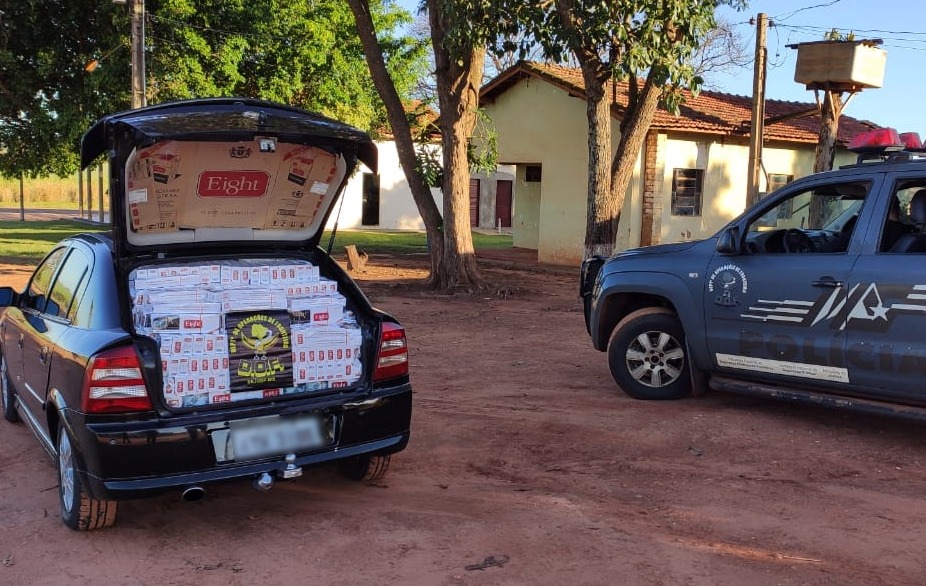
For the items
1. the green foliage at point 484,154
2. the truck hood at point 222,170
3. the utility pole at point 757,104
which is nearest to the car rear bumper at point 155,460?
the truck hood at point 222,170

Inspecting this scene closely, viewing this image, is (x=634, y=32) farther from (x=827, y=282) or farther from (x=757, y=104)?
(x=827, y=282)

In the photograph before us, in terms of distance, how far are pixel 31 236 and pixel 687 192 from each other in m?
19.0

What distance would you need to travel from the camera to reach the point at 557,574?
3822mm

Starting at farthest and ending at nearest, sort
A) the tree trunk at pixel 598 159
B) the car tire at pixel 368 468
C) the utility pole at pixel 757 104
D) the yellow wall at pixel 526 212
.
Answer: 1. the yellow wall at pixel 526 212
2. the utility pole at pixel 757 104
3. the tree trunk at pixel 598 159
4. the car tire at pixel 368 468

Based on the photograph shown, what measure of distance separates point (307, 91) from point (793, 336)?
17913 mm

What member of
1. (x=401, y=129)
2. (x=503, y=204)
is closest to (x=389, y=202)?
(x=503, y=204)

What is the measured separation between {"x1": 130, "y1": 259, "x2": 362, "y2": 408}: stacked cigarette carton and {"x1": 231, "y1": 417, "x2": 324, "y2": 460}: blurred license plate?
0.17m

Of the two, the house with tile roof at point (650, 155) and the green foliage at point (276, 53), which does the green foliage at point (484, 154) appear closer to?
the house with tile roof at point (650, 155)

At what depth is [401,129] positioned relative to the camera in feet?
49.1

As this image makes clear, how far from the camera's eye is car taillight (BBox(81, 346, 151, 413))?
388 cm

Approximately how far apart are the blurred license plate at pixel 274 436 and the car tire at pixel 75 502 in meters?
0.70

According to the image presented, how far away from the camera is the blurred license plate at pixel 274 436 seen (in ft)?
13.4

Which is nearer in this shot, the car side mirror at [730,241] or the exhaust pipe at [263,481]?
the exhaust pipe at [263,481]

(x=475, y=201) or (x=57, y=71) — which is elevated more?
(x=57, y=71)
